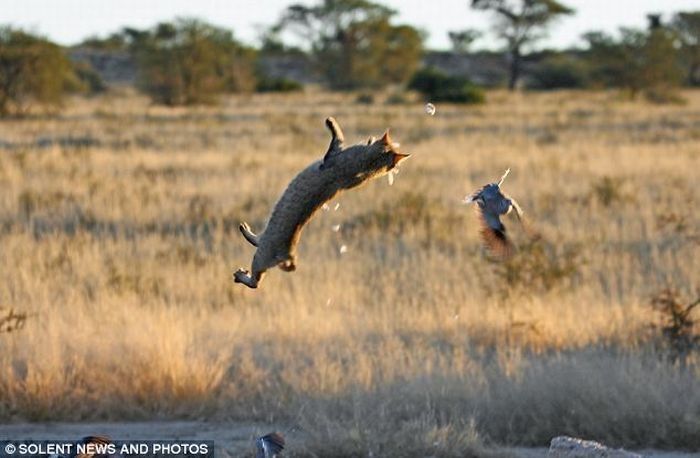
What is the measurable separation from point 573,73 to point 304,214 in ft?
212

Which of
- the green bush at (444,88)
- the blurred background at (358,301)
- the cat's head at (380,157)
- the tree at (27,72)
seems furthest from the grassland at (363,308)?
the green bush at (444,88)

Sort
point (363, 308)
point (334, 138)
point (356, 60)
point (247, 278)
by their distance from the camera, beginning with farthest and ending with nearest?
point (356, 60), point (363, 308), point (247, 278), point (334, 138)

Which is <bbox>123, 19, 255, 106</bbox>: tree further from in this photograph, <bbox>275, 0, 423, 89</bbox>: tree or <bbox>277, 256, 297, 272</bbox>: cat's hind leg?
<bbox>277, 256, 297, 272</bbox>: cat's hind leg

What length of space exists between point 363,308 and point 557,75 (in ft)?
193

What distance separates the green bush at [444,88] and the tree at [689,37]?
16447 millimetres

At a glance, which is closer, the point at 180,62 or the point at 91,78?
the point at 180,62

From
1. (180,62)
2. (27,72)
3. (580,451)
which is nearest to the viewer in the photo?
(580,451)

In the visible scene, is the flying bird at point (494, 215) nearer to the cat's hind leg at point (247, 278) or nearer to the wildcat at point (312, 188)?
the wildcat at point (312, 188)

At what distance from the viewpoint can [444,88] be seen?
50375mm

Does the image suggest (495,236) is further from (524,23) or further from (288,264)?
(524,23)

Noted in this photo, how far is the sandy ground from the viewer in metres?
6.28

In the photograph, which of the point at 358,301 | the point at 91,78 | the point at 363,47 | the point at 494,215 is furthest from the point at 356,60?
the point at 494,215

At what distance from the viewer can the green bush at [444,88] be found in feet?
151

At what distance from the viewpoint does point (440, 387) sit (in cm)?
691
